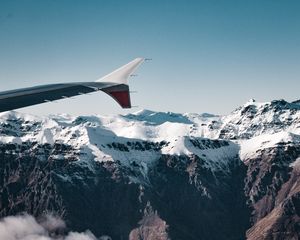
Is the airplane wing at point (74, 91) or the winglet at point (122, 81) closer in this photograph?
the airplane wing at point (74, 91)

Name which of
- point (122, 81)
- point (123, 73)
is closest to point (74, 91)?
point (122, 81)

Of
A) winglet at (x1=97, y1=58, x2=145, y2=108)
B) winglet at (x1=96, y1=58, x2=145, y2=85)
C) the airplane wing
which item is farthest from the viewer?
winglet at (x1=96, y1=58, x2=145, y2=85)

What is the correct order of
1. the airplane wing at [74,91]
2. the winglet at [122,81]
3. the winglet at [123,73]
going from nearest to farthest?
the airplane wing at [74,91]
the winglet at [122,81]
the winglet at [123,73]

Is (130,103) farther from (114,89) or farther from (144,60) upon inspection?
(144,60)

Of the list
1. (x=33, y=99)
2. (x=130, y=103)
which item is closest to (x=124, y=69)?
(x=130, y=103)

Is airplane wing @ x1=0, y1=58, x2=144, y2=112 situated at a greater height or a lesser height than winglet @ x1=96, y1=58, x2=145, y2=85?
lesser

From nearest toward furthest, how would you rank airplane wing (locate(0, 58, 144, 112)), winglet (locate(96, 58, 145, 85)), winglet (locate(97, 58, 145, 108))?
airplane wing (locate(0, 58, 144, 112)), winglet (locate(97, 58, 145, 108)), winglet (locate(96, 58, 145, 85))

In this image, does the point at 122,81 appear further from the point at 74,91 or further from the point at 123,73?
the point at 74,91

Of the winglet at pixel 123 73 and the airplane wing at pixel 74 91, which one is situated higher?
the winglet at pixel 123 73

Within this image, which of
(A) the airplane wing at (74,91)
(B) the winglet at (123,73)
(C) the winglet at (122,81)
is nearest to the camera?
(A) the airplane wing at (74,91)
